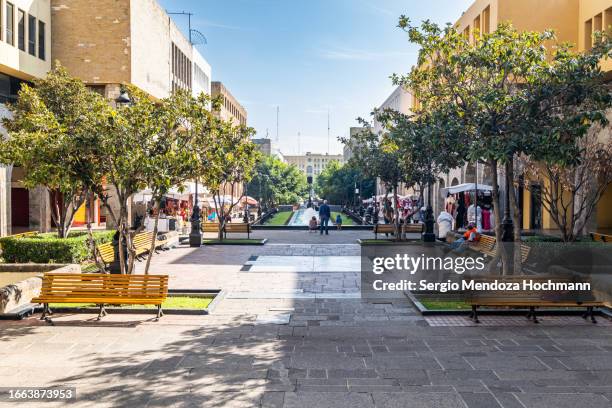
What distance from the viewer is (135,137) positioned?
10500 millimetres

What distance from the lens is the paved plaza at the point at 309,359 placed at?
648 cm

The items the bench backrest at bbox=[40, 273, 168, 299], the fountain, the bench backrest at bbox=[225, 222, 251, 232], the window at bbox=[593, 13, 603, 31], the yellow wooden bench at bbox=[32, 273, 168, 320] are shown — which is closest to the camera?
the yellow wooden bench at bbox=[32, 273, 168, 320]

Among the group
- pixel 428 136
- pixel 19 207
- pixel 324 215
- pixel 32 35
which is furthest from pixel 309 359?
pixel 19 207

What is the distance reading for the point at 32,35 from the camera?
29.3 m

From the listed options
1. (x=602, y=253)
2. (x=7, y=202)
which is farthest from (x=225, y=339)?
(x=7, y=202)

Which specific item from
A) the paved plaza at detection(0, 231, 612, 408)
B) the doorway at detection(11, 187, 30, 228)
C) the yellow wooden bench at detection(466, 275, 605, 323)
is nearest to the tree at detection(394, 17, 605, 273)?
the yellow wooden bench at detection(466, 275, 605, 323)

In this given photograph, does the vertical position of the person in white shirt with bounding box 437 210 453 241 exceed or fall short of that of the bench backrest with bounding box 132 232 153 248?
it exceeds it

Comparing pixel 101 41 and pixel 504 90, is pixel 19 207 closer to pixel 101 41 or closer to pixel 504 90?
pixel 101 41

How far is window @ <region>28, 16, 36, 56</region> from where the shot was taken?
95.4 feet

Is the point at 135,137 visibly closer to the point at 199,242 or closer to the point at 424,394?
the point at 424,394

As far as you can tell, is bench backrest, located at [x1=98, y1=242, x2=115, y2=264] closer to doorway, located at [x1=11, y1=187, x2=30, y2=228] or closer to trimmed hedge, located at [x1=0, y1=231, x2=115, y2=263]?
trimmed hedge, located at [x1=0, y1=231, x2=115, y2=263]

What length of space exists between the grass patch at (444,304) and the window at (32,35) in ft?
83.1

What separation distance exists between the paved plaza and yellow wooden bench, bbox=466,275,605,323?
0.35m

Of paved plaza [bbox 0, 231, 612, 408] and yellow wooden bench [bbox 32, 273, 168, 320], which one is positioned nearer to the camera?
paved plaza [bbox 0, 231, 612, 408]
